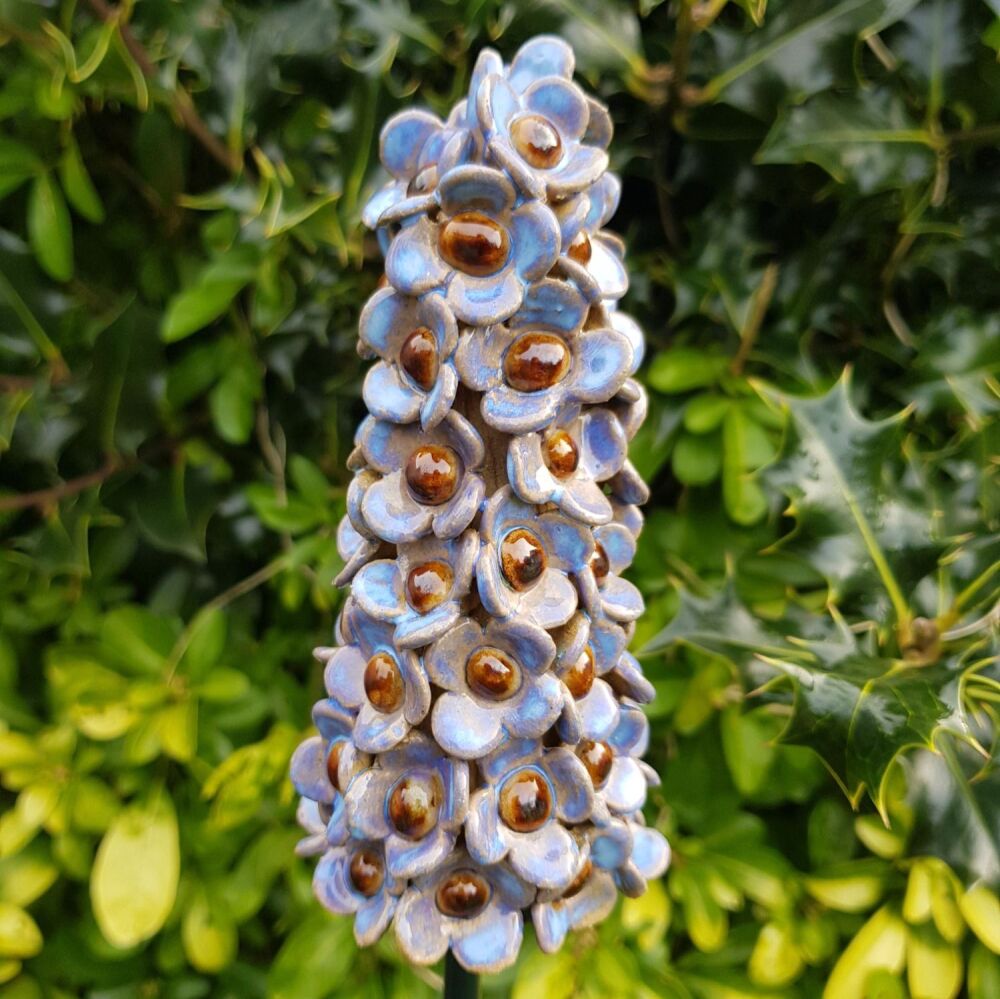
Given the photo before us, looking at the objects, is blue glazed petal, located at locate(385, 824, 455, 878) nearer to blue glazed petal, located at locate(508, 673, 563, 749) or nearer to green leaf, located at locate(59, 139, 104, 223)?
blue glazed petal, located at locate(508, 673, 563, 749)

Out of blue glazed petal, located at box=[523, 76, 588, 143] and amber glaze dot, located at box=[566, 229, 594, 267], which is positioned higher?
blue glazed petal, located at box=[523, 76, 588, 143]

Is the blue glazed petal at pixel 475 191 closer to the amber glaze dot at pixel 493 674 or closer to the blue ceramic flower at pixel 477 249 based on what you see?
the blue ceramic flower at pixel 477 249

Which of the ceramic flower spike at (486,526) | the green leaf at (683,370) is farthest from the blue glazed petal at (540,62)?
the green leaf at (683,370)

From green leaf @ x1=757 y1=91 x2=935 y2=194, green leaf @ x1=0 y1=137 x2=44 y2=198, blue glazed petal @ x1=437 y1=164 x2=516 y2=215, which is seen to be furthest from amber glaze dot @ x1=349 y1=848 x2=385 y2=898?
green leaf @ x1=0 y1=137 x2=44 y2=198

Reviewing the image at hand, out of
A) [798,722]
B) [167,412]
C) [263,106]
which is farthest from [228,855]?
[263,106]

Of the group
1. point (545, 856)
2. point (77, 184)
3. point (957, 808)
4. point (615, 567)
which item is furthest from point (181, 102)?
point (957, 808)

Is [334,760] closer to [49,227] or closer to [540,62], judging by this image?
[540,62]
